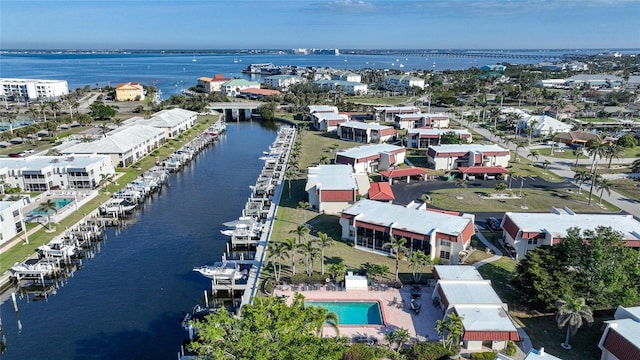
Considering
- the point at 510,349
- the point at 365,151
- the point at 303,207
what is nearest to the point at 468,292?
the point at 510,349

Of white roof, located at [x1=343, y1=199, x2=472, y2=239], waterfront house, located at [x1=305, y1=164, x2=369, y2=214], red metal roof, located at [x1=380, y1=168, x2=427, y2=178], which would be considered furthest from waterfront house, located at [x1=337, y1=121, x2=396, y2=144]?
white roof, located at [x1=343, y1=199, x2=472, y2=239]

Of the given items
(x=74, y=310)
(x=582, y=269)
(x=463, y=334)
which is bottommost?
(x=74, y=310)

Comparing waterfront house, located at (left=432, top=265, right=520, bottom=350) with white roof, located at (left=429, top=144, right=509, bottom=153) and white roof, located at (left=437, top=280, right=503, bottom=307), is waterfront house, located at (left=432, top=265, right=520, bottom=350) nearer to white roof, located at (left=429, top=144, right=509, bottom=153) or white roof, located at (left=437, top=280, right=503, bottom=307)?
white roof, located at (left=437, top=280, right=503, bottom=307)

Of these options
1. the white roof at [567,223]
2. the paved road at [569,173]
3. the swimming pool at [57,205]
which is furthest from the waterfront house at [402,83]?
the swimming pool at [57,205]

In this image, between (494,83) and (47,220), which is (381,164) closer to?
(47,220)

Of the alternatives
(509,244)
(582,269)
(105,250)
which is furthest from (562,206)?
(105,250)

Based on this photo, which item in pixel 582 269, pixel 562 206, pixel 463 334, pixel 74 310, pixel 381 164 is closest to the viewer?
pixel 463 334

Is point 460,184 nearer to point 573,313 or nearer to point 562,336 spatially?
point 562,336
